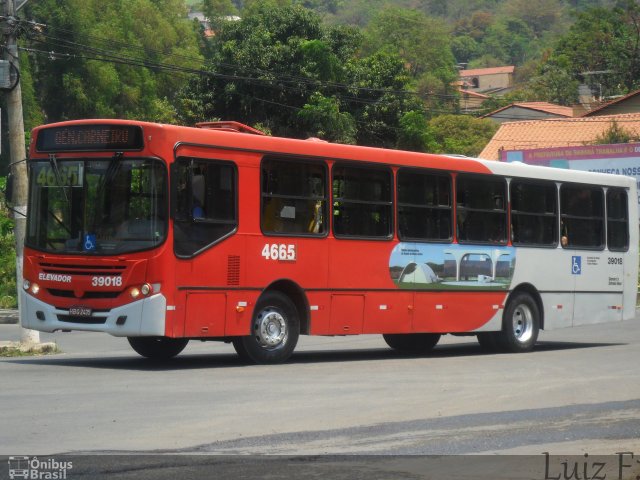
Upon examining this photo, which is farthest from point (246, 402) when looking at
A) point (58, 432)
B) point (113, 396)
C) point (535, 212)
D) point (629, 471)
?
point (535, 212)

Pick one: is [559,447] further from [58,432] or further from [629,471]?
[58,432]

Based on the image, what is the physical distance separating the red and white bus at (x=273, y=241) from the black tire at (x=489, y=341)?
0.14 ft

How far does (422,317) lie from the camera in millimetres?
17500

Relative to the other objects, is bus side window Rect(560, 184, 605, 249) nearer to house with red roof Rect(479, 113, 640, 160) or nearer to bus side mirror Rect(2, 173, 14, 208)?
bus side mirror Rect(2, 173, 14, 208)

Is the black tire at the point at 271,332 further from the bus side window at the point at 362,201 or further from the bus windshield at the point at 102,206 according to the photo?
the bus windshield at the point at 102,206

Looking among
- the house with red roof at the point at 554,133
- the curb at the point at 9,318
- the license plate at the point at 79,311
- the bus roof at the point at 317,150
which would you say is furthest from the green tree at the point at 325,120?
the license plate at the point at 79,311

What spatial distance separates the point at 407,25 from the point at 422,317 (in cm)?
11885

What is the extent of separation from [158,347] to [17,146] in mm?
4067

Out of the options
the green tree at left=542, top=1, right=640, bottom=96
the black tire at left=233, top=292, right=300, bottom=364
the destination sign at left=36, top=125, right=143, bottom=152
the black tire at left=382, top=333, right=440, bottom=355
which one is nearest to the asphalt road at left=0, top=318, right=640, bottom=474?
the black tire at left=233, top=292, right=300, bottom=364

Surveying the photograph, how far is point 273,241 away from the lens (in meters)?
15.3

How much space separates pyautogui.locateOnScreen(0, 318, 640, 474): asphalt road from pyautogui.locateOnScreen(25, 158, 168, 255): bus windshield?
154 centimetres

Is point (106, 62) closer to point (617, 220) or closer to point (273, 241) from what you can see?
point (617, 220)

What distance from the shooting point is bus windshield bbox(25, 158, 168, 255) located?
14.0 meters

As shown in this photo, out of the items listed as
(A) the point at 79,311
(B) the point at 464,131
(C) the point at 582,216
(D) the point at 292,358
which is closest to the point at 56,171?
(A) the point at 79,311
